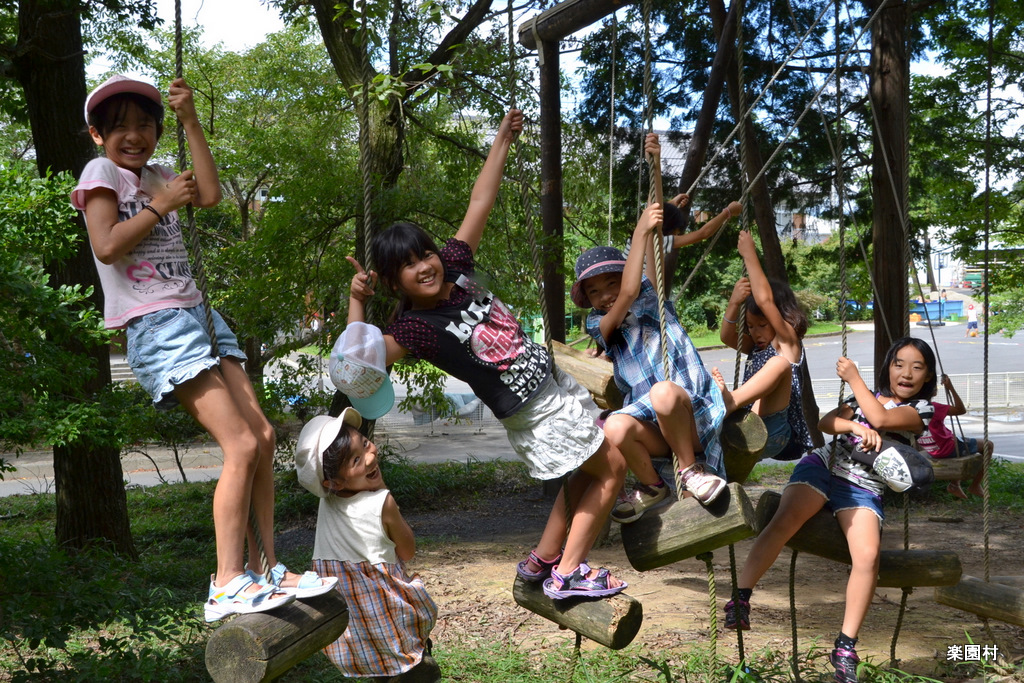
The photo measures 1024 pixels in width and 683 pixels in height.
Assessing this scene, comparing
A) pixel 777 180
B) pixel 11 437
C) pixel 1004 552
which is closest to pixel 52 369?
pixel 11 437

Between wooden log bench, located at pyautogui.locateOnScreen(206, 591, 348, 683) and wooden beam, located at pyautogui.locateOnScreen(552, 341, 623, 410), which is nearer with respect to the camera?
wooden log bench, located at pyautogui.locateOnScreen(206, 591, 348, 683)

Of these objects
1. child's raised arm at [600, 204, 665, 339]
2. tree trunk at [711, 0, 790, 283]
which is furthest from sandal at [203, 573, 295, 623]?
tree trunk at [711, 0, 790, 283]

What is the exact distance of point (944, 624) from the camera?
5.68 m

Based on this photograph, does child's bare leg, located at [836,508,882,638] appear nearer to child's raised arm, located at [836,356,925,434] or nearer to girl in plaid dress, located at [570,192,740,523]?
child's raised arm, located at [836,356,925,434]

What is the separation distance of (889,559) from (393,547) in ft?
7.50

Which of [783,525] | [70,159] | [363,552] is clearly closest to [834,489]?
[783,525]

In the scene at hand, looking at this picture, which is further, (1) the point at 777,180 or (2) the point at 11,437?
(1) the point at 777,180

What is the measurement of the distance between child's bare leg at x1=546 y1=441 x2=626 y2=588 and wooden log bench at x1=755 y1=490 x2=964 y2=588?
3.05 feet

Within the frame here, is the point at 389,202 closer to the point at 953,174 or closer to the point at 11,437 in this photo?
the point at 11,437

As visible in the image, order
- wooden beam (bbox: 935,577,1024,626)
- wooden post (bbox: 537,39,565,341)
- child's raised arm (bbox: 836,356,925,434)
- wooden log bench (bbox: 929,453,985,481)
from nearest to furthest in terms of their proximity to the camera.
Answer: child's raised arm (bbox: 836,356,925,434)
wooden log bench (bbox: 929,453,985,481)
wooden beam (bbox: 935,577,1024,626)
wooden post (bbox: 537,39,565,341)

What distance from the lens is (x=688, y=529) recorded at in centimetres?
296

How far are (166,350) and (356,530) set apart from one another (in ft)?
2.65

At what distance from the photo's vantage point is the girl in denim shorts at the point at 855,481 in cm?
354

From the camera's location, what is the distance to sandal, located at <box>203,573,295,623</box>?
7.67 ft
